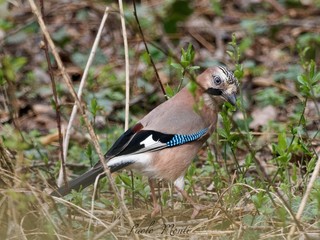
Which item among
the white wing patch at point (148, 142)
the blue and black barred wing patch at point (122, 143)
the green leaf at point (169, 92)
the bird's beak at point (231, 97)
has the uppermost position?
the green leaf at point (169, 92)

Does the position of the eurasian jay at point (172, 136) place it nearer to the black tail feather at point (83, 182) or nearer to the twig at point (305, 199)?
the black tail feather at point (83, 182)

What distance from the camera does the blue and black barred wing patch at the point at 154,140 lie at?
4.76 metres

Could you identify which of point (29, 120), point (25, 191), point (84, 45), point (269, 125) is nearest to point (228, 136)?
point (25, 191)

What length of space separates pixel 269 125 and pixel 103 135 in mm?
1350

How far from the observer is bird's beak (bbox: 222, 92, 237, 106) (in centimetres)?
486

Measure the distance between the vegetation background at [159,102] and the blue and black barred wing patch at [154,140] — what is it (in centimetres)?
16

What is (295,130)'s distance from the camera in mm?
4688

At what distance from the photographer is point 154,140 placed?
15.9 feet

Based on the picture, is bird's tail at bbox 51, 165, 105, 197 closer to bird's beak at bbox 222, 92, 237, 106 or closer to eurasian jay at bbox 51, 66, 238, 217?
eurasian jay at bbox 51, 66, 238, 217

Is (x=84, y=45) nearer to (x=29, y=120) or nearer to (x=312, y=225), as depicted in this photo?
(x=29, y=120)

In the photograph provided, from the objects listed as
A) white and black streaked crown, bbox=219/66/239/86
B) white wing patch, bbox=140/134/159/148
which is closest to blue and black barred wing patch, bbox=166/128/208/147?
white wing patch, bbox=140/134/159/148

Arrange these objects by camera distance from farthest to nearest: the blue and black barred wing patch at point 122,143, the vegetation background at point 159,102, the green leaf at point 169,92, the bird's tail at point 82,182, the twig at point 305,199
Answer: the green leaf at point 169,92 → the blue and black barred wing patch at point 122,143 → the bird's tail at point 82,182 → the vegetation background at point 159,102 → the twig at point 305,199

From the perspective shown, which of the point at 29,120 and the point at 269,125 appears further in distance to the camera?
the point at 29,120

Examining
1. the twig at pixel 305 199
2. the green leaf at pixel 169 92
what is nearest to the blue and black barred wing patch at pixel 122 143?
the green leaf at pixel 169 92
